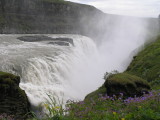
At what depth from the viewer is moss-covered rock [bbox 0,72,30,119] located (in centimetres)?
1342

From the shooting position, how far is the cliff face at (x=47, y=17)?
247ft

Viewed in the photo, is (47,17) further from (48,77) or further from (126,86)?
(126,86)

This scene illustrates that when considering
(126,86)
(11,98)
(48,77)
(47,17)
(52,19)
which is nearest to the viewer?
(126,86)

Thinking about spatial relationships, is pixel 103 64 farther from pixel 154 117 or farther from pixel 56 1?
pixel 56 1

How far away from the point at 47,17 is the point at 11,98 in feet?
261

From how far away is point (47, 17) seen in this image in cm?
9106

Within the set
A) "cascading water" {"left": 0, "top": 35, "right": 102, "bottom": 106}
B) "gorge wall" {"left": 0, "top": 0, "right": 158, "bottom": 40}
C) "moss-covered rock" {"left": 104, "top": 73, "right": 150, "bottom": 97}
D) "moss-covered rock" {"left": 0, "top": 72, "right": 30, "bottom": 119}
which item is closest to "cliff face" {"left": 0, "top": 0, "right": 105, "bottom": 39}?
"gorge wall" {"left": 0, "top": 0, "right": 158, "bottom": 40}

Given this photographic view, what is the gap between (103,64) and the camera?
43125 millimetres

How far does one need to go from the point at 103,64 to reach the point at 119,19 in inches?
3119

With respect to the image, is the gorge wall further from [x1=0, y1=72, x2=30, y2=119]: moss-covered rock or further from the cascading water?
[x1=0, y1=72, x2=30, y2=119]: moss-covered rock

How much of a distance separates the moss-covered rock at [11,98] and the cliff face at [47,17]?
56.7 metres

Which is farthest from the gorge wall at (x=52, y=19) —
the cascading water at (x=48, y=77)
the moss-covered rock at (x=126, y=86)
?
the moss-covered rock at (x=126, y=86)

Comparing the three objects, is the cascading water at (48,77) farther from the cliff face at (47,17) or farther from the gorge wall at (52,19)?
the cliff face at (47,17)

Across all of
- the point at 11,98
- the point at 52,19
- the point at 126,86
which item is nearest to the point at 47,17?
the point at 52,19
